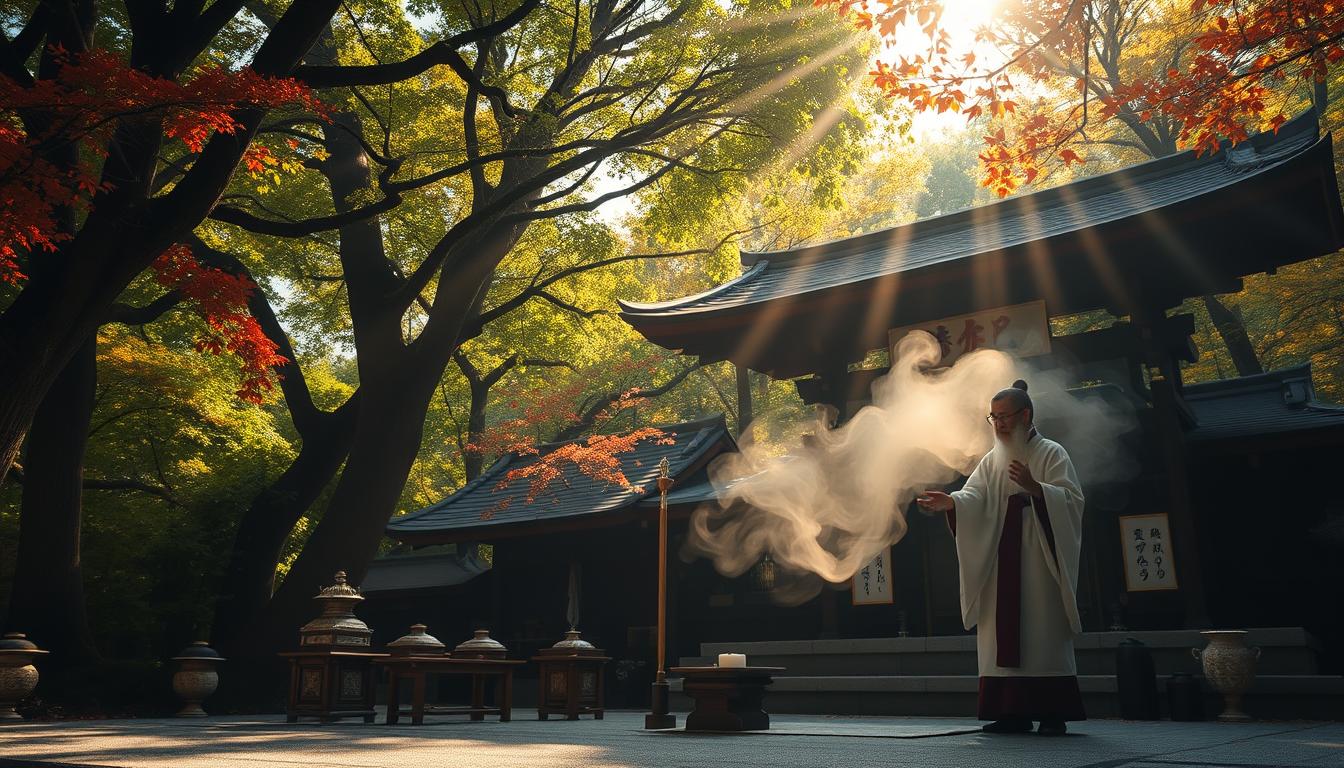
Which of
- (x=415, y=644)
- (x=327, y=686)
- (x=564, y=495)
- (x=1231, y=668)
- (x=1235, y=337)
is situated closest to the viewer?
(x=1231, y=668)

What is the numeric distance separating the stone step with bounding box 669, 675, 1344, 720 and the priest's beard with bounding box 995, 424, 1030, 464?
2.81 m

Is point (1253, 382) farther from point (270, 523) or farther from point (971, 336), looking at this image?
point (270, 523)

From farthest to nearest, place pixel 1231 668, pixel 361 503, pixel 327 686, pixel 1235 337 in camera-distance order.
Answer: pixel 1235 337 → pixel 361 503 → pixel 327 686 → pixel 1231 668

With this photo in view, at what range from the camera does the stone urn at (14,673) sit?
11.0 meters

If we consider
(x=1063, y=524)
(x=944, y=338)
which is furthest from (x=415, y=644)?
(x=944, y=338)

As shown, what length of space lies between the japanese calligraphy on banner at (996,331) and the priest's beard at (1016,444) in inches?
222

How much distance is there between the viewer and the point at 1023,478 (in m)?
6.49

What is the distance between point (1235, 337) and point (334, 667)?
21.7 m

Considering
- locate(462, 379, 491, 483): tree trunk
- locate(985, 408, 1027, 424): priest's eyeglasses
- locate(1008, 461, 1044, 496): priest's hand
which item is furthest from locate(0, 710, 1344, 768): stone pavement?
locate(462, 379, 491, 483): tree trunk

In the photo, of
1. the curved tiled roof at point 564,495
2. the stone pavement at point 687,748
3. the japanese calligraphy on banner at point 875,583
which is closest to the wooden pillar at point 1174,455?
the stone pavement at point 687,748

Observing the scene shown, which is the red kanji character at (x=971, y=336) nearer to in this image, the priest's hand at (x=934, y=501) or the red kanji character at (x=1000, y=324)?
the red kanji character at (x=1000, y=324)

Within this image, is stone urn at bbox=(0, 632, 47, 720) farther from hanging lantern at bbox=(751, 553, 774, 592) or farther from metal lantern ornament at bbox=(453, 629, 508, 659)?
hanging lantern at bbox=(751, 553, 774, 592)

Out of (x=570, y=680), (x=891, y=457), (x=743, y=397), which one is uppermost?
(x=743, y=397)

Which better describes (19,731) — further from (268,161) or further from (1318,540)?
(1318,540)
